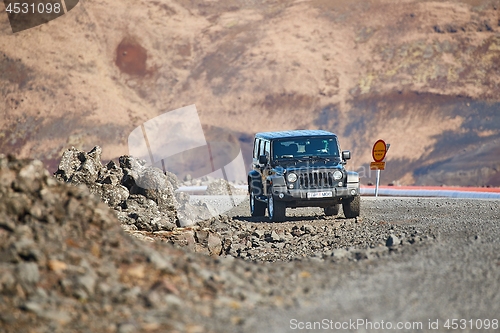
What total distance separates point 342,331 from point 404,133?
50.9m

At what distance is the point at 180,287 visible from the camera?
25.6ft

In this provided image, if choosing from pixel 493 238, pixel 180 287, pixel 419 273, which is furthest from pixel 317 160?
pixel 180 287

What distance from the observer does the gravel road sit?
714cm

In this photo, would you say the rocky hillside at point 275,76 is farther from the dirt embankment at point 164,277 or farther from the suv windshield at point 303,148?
the dirt embankment at point 164,277

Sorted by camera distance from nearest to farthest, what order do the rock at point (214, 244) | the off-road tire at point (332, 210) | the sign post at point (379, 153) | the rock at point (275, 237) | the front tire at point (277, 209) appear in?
the rock at point (214, 244) < the rock at point (275, 237) < the front tire at point (277, 209) < the off-road tire at point (332, 210) < the sign post at point (379, 153)

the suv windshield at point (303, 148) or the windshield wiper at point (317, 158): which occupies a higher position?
the suv windshield at point (303, 148)

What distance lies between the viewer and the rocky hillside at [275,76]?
56.5 metres

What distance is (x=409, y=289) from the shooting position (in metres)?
8.21

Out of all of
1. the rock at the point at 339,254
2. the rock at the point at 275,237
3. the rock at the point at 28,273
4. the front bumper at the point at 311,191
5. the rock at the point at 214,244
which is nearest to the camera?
the rock at the point at 28,273

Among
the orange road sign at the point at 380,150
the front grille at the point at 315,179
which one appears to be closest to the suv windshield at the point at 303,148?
the front grille at the point at 315,179

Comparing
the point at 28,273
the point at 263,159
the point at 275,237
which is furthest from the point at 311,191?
the point at 28,273

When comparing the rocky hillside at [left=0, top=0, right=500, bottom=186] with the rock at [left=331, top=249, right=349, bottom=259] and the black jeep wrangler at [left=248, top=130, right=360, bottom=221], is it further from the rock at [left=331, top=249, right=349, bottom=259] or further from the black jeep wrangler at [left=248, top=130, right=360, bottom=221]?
the rock at [left=331, top=249, right=349, bottom=259]

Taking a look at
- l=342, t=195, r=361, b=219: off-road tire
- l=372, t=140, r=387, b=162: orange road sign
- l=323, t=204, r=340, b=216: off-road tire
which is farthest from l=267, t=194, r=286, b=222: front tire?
l=372, t=140, r=387, b=162: orange road sign

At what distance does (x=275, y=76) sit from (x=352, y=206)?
45880 mm
